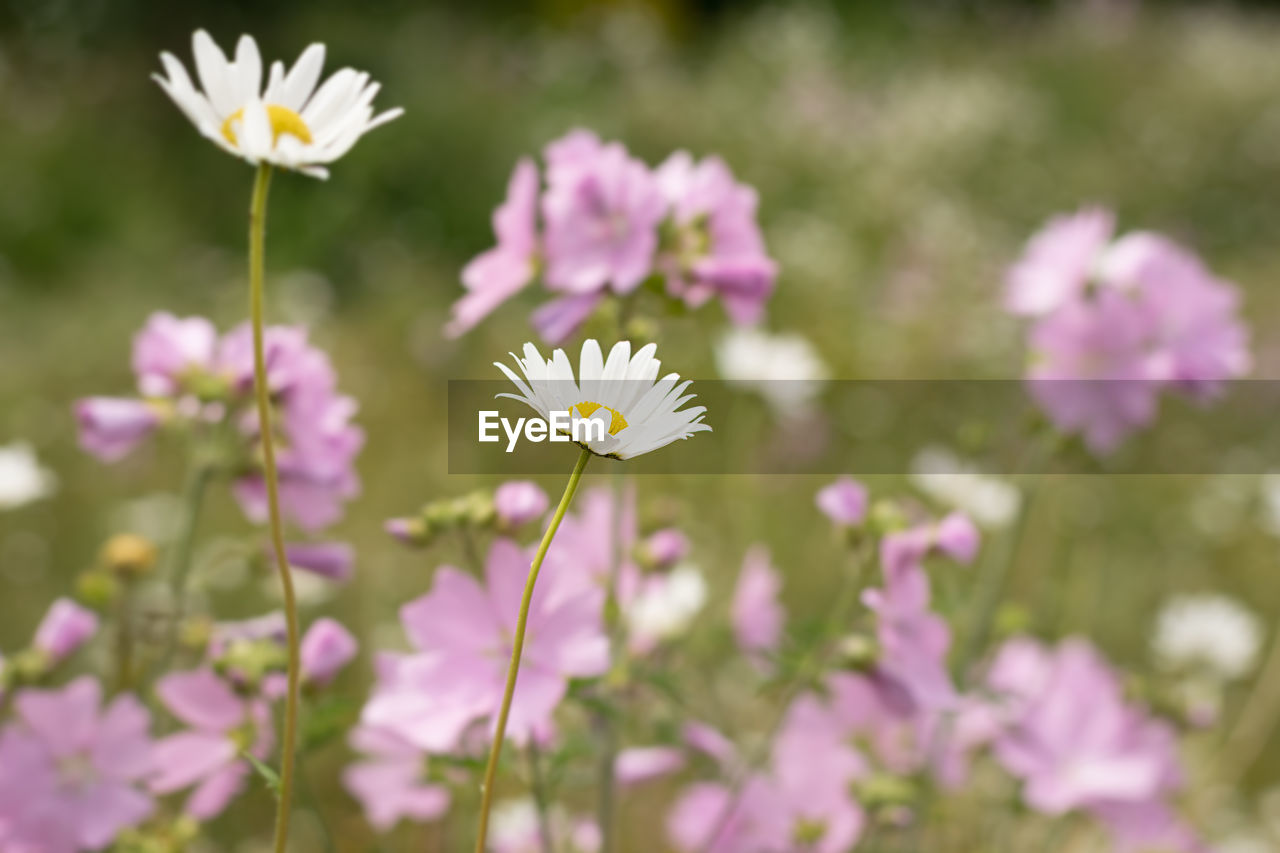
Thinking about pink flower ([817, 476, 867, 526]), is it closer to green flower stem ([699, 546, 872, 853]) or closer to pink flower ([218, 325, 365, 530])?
green flower stem ([699, 546, 872, 853])

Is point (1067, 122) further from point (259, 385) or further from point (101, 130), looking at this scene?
point (259, 385)

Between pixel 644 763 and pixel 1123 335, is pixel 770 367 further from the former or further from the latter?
Answer: pixel 644 763

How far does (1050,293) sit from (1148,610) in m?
1.89

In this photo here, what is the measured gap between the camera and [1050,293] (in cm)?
121

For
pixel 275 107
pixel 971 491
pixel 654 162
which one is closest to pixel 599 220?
pixel 275 107

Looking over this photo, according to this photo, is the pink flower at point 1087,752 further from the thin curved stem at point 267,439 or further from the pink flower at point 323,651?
the thin curved stem at point 267,439

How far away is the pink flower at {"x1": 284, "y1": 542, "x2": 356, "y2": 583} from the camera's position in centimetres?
93

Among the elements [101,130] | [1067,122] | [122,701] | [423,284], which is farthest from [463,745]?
[1067,122]

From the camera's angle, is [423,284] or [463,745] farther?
[423,284]

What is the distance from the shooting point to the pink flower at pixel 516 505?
0.83 metres

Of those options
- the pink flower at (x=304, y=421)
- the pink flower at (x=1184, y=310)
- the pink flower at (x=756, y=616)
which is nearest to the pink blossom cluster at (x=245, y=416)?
the pink flower at (x=304, y=421)

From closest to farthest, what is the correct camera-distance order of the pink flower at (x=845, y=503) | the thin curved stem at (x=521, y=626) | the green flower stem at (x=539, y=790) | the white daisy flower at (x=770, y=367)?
1. the thin curved stem at (x=521, y=626)
2. the green flower stem at (x=539, y=790)
3. the pink flower at (x=845, y=503)
4. the white daisy flower at (x=770, y=367)

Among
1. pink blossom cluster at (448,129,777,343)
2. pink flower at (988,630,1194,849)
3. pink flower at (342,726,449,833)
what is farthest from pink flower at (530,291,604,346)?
pink flower at (988,630,1194,849)

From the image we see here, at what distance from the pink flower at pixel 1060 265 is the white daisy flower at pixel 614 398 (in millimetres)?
799
